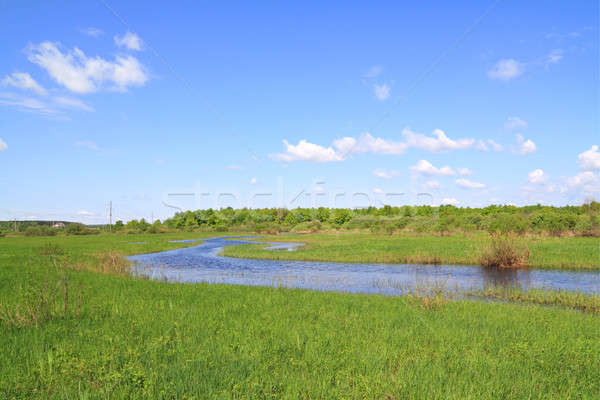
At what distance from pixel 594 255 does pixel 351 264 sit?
20.6 m

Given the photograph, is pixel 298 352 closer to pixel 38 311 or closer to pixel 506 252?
pixel 38 311

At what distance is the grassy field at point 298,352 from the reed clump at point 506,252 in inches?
628

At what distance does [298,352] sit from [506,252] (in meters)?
26.2

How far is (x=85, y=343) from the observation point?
8.98 metres

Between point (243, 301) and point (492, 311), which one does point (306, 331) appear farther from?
point (492, 311)

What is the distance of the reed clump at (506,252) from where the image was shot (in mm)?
28938

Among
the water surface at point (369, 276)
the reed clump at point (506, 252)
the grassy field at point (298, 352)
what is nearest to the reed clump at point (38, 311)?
the grassy field at point (298, 352)

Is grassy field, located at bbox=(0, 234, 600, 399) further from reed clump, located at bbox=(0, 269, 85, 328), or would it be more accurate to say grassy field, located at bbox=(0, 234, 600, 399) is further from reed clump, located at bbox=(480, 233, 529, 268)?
reed clump, located at bbox=(480, 233, 529, 268)

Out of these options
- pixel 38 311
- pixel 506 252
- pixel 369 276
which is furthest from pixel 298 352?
pixel 506 252

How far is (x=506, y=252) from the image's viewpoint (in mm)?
29000

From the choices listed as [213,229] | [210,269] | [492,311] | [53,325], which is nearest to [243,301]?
[53,325]

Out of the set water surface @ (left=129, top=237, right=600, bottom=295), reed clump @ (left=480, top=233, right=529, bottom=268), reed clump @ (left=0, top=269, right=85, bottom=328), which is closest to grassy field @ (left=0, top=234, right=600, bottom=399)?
reed clump @ (left=0, top=269, right=85, bottom=328)

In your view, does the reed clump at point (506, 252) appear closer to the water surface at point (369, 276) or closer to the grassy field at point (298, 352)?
the water surface at point (369, 276)

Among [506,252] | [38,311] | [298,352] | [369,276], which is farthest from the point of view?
[506,252]
